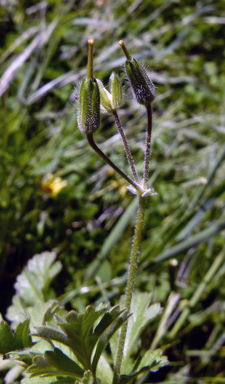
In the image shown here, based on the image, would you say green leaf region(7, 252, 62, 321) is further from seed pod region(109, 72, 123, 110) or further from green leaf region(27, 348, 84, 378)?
seed pod region(109, 72, 123, 110)

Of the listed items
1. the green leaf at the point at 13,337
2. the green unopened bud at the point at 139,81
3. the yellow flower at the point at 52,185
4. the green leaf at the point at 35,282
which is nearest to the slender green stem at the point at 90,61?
the green unopened bud at the point at 139,81

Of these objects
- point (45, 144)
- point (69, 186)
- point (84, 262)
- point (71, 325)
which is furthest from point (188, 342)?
point (45, 144)

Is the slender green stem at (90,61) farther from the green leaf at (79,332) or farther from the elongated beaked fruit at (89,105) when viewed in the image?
the green leaf at (79,332)

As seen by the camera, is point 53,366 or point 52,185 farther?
point 52,185

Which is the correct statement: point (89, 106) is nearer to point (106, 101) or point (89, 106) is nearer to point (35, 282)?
point (106, 101)

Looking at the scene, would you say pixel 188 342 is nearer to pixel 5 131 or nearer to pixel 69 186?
pixel 69 186

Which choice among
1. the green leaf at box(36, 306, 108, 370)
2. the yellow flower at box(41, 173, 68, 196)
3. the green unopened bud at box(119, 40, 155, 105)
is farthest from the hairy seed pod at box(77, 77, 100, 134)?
the yellow flower at box(41, 173, 68, 196)

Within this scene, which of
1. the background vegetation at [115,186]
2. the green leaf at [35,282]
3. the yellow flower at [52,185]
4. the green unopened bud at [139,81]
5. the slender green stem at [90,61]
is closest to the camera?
the slender green stem at [90,61]

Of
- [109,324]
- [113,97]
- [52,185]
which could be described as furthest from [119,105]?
[52,185]
